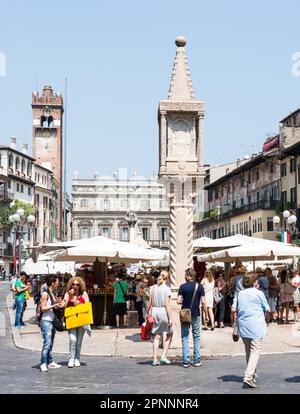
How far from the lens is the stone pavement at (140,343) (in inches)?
596

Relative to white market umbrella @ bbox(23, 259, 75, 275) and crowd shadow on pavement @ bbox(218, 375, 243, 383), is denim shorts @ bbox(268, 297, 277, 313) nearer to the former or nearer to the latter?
crowd shadow on pavement @ bbox(218, 375, 243, 383)

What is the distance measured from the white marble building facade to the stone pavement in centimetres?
10268

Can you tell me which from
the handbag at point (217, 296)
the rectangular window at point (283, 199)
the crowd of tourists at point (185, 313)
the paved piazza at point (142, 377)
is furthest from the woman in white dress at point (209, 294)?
the rectangular window at point (283, 199)

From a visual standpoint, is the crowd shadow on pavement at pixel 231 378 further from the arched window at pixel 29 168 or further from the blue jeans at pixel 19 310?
the arched window at pixel 29 168

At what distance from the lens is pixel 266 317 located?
11570 millimetres

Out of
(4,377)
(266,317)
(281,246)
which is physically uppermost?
(281,246)

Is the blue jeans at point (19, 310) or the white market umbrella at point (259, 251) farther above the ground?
the white market umbrella at point (259, 251)

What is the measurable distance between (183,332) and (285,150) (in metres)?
47.6

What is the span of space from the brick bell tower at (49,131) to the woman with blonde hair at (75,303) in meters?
108

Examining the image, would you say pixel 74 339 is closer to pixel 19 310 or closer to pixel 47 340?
pixel 47 340

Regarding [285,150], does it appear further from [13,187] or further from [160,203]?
[160,203]

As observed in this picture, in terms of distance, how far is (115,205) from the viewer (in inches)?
4921
